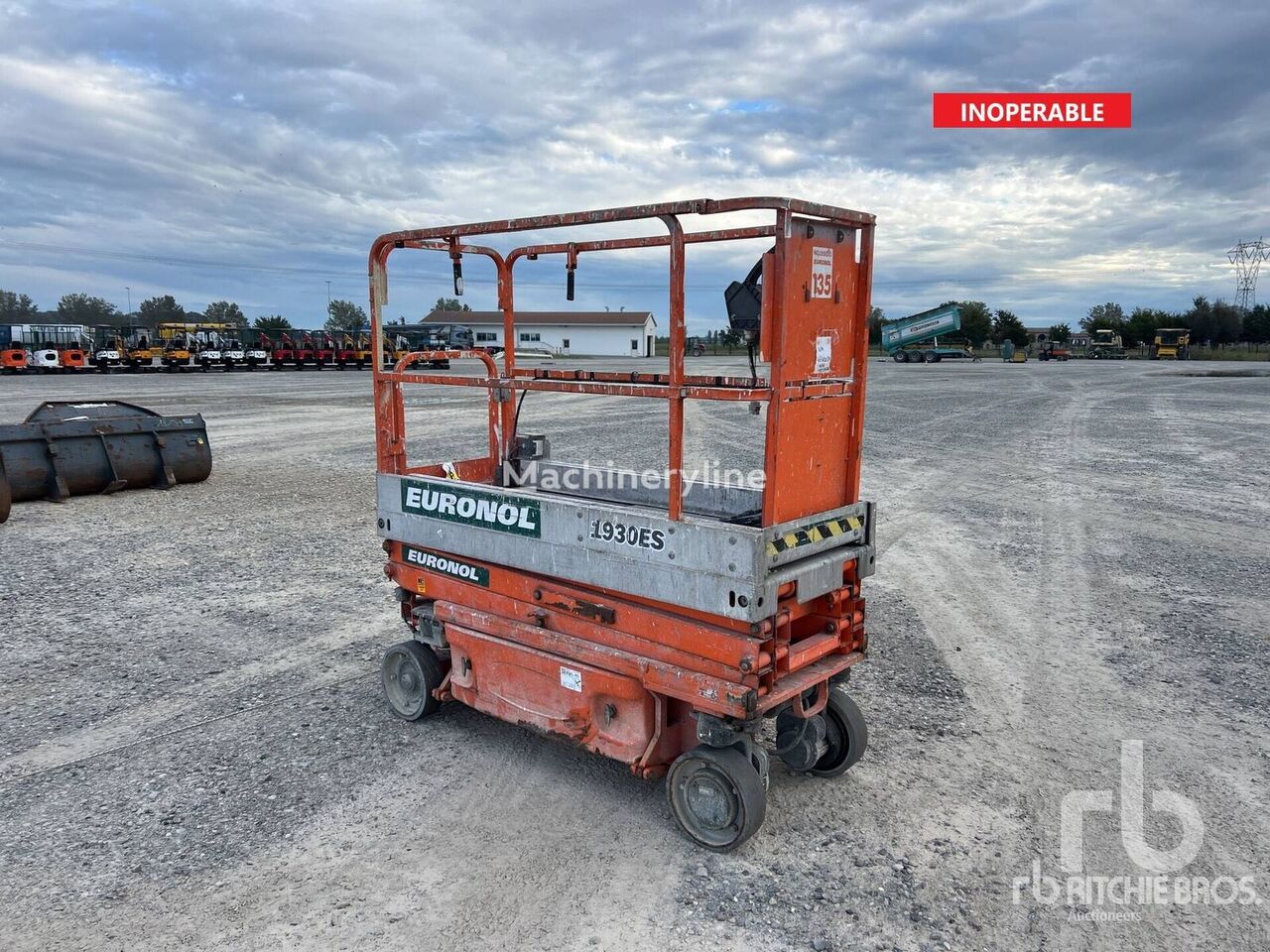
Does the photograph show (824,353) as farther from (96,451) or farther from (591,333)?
(591,333)

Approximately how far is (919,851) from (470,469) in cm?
348

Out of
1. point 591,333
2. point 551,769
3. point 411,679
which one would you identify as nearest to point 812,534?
point 551,769

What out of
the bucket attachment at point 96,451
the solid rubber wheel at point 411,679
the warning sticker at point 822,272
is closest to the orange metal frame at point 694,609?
the warning sticker at point 822,272

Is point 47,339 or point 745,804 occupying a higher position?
point 47,339

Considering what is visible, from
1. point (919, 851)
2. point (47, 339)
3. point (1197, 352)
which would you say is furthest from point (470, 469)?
point (1197, 352)

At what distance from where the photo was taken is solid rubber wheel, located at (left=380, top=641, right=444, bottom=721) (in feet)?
15.5

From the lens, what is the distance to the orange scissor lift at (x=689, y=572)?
3.46 metres

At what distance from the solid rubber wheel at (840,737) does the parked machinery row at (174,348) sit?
112ft

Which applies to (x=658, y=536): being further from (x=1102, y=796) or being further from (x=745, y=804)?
(x=1102, y=796)

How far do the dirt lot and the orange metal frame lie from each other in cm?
50

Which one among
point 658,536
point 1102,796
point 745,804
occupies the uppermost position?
point 658,536

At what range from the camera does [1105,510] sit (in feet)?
33.6

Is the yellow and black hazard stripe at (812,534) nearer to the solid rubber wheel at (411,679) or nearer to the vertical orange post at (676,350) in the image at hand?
the vertical orange post at (676,350)

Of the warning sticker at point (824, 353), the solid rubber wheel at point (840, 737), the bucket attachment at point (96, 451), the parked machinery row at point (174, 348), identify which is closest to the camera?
the warning sticker at point (824, 353)
